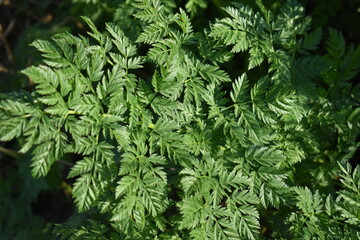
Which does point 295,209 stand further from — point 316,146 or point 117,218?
point 117,218

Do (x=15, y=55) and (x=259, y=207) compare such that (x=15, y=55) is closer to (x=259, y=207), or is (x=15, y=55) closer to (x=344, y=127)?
(x=259, y=207)

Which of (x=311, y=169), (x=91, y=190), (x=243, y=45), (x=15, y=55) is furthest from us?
(x=15, y=55)

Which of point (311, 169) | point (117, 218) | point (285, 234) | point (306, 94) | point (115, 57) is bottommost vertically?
point (285, 234)

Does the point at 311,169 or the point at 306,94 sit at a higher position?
the point at 306,94

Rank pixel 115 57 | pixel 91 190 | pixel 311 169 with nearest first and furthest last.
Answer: pixel 91 190, pixel 115 57, pixel 311 169

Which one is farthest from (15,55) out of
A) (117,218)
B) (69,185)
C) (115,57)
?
(117,218)

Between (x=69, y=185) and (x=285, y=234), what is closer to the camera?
(x=285, y=234)
